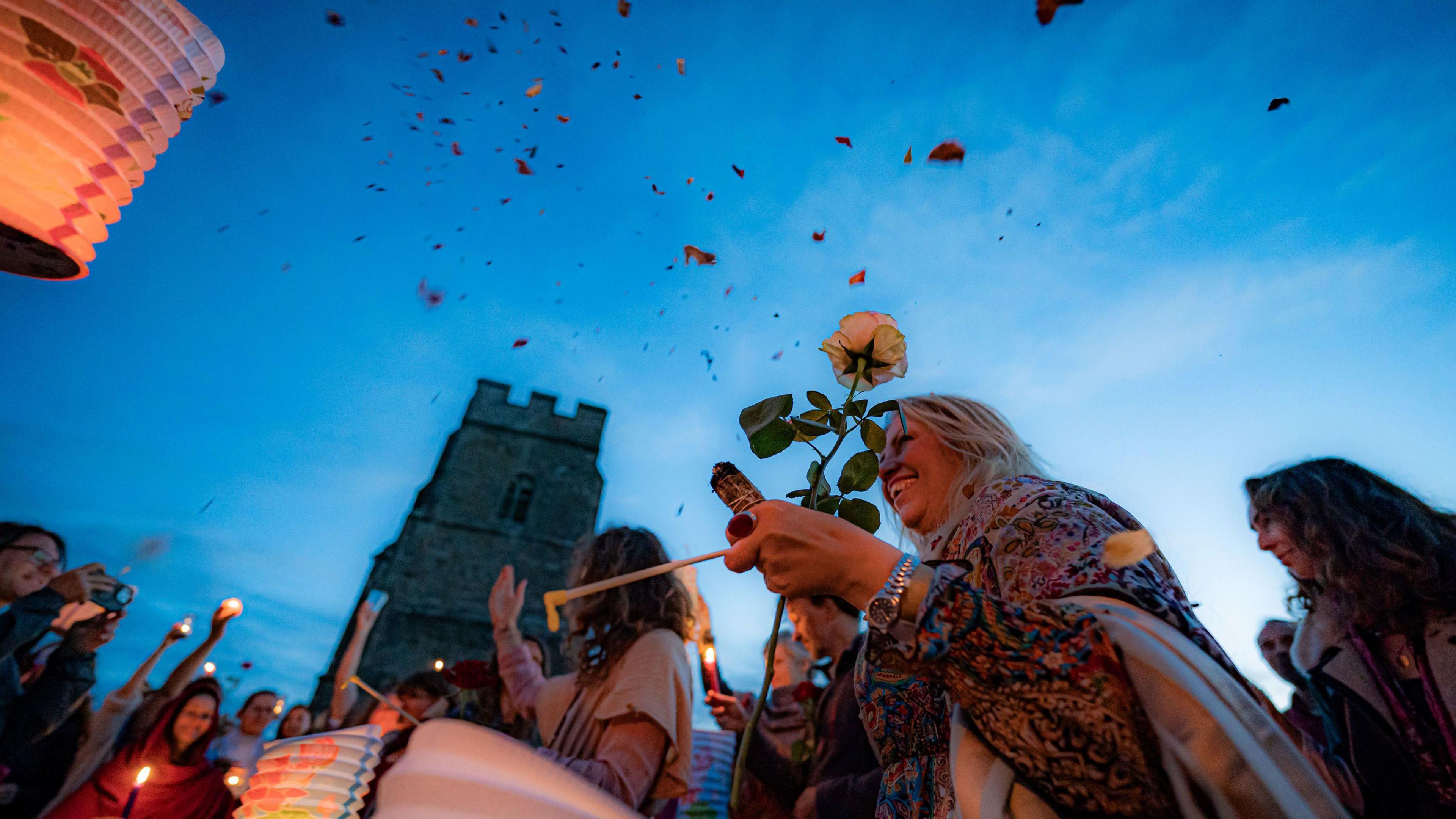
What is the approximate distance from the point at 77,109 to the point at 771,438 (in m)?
2.10

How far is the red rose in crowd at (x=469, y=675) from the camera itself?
445 cm

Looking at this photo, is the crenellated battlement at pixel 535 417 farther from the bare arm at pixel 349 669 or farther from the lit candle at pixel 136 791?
the lit candle at pixel 136 791

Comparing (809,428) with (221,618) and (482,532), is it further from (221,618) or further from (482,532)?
(482,532)

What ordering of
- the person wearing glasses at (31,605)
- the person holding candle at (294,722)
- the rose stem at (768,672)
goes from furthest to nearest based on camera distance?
the person holding candle at (294,722), the person wearing glasses at (31,605), the rose stem at (768,672)

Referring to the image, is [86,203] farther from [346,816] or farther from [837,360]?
[837,360]

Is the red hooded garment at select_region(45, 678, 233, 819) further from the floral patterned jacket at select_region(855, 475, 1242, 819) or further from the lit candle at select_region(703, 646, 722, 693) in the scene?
the floral patterned jacket at select_region(855, 475, 1242, 819)

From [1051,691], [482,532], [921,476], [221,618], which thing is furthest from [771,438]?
[482,532]

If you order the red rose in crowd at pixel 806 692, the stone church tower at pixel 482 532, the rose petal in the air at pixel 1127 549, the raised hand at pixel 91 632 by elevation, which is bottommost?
the raised hand at pixel 91 632

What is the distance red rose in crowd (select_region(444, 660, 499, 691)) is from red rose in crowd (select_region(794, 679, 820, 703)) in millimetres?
2160

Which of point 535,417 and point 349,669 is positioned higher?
point 535,417

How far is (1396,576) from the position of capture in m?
2.47

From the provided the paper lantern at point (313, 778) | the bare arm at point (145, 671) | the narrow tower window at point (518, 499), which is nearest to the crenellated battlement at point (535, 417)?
the narrow tower window at point (518, 499)

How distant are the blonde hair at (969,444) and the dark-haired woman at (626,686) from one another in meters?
1.36

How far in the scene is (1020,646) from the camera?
103 cm
